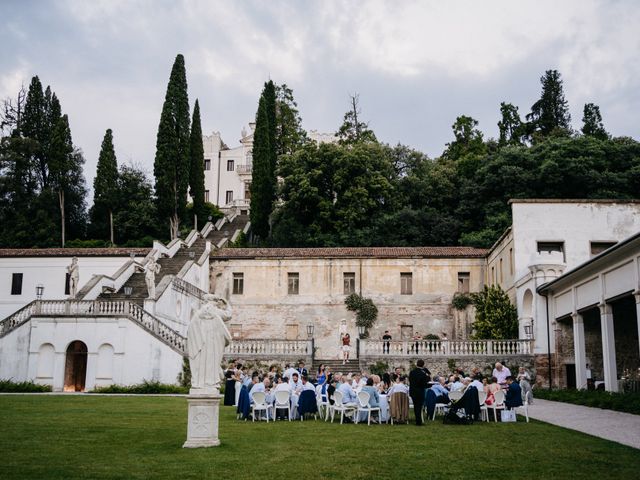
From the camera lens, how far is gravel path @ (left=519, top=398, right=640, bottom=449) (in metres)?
13.2

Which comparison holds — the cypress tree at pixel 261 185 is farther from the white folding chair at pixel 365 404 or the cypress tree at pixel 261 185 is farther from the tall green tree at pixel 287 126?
the white folding chair at pixel 365 404

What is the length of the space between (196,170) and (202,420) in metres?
46.2

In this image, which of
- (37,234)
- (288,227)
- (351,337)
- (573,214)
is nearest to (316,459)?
(573,214)

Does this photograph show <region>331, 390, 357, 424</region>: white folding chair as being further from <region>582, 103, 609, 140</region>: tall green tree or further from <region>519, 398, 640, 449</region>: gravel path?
<region>582, 103, 609, 140</region>: tall green tree

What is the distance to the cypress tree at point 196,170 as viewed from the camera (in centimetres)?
5581

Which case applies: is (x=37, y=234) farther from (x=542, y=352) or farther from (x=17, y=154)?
(x=542, y=352)

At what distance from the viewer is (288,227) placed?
158 feet

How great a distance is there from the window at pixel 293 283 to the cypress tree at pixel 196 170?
18.4 meters

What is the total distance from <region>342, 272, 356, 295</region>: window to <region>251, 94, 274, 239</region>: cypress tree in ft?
45.1

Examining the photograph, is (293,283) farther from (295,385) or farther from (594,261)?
(295,385)

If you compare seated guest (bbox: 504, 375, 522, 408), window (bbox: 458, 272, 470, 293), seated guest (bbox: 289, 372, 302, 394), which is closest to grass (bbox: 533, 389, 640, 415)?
seated guest (bbox: 504, 375, 522, 408)

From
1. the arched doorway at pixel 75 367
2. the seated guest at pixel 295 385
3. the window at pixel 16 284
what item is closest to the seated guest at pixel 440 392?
the seated guest at pixel 295 385

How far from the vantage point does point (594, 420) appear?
16.4m

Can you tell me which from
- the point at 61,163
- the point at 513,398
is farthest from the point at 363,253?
the point at 61,163
